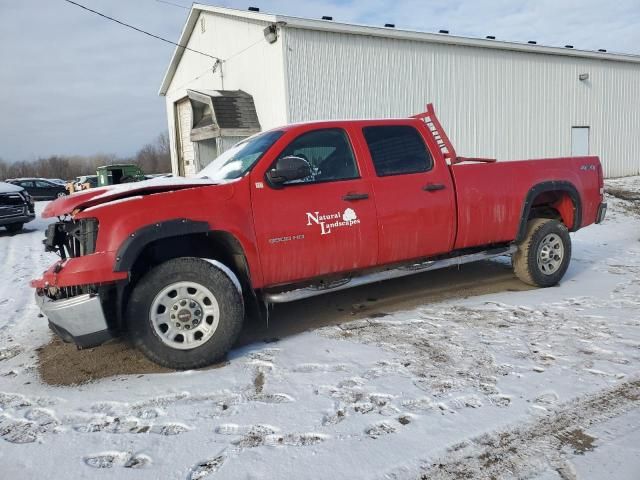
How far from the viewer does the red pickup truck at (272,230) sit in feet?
11.5

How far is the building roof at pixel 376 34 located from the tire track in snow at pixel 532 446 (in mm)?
→ 12422

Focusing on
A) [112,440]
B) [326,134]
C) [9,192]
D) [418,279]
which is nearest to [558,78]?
[418,279]

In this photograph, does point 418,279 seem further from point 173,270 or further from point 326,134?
point 173,270

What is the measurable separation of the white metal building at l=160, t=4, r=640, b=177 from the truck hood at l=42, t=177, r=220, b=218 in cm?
1015

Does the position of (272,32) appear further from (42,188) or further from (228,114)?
(42,188)

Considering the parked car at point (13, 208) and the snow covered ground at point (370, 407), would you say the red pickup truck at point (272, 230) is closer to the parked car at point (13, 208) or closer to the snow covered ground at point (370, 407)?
the snow covered ground at point (370, 407)

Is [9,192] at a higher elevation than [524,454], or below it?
higher

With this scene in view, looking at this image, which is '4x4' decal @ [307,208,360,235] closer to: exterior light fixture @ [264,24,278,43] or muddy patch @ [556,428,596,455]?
muddy patch @ [556,428,596,455]

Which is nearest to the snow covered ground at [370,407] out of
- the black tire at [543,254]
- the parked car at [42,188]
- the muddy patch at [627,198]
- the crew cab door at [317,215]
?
the crew cab door at [317,215]

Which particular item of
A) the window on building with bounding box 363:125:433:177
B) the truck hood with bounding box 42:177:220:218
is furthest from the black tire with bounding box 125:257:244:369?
the window on building with bounding box 363:125:433:177

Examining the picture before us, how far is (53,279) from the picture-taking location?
3445 mm

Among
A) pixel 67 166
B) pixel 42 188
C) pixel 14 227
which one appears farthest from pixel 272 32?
pixel 67 166

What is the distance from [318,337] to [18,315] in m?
3.56

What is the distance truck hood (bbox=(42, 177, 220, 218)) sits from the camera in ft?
11.7
